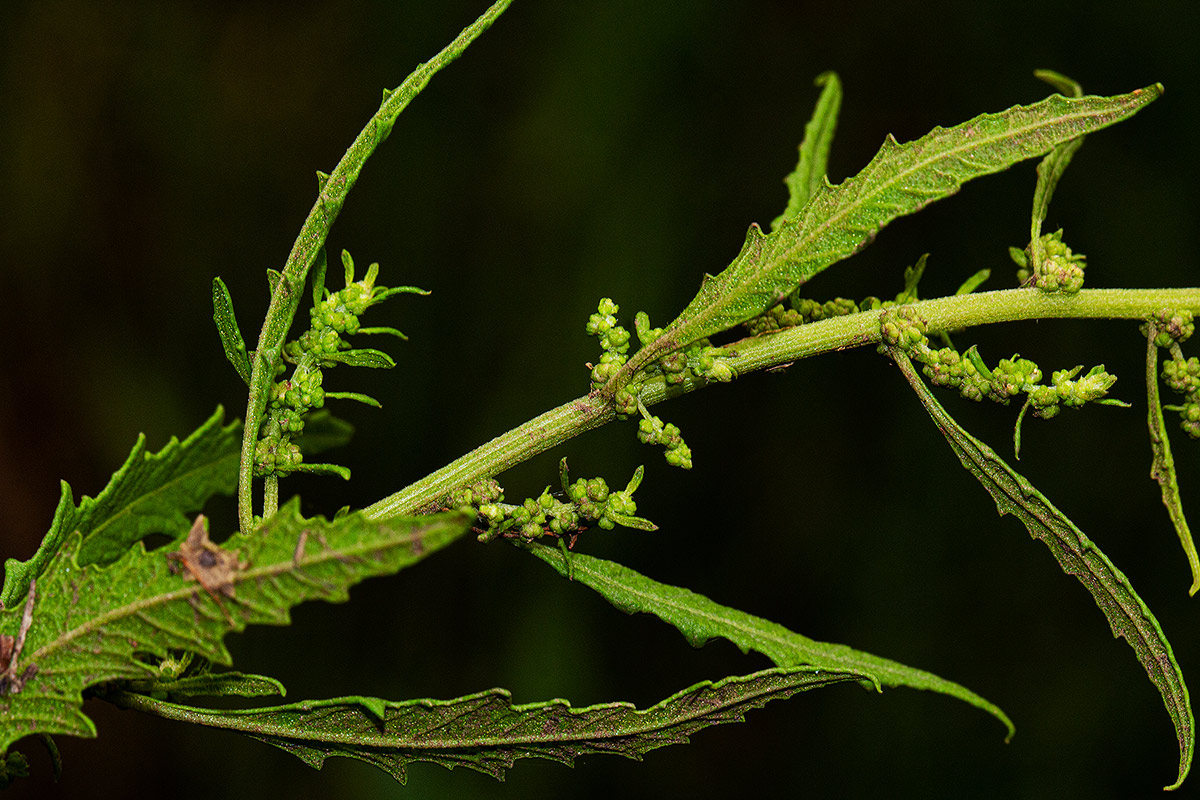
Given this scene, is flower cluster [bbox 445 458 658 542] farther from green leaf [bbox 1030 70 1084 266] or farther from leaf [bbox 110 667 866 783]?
green leaf [bbox 1030 70 1084 266]

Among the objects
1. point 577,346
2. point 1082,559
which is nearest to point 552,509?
point 1082,559

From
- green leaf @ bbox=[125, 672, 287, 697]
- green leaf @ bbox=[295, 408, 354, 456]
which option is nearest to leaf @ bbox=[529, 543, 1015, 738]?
green leaf @ bbox=[295, 408, 354, 456]

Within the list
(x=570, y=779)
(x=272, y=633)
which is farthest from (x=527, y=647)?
(x=272, y=633)

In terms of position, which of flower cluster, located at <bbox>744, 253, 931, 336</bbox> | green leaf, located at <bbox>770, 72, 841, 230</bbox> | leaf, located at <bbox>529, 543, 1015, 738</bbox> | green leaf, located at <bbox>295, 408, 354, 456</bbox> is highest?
green leaf, located at <bbox>770, 72, 841, 230</bbox>

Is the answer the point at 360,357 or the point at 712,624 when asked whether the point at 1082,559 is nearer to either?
the point at 712,624

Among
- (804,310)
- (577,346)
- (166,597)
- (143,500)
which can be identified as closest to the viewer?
(166,597)

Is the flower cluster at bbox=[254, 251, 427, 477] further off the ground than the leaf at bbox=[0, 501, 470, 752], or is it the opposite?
the flower cluster at bbox=[254, 251, 427, 477]

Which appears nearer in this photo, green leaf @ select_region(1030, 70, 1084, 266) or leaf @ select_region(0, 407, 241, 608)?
leaf @ select_region(0, 407, 241, 608)

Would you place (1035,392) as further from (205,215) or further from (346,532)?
(205,215)
